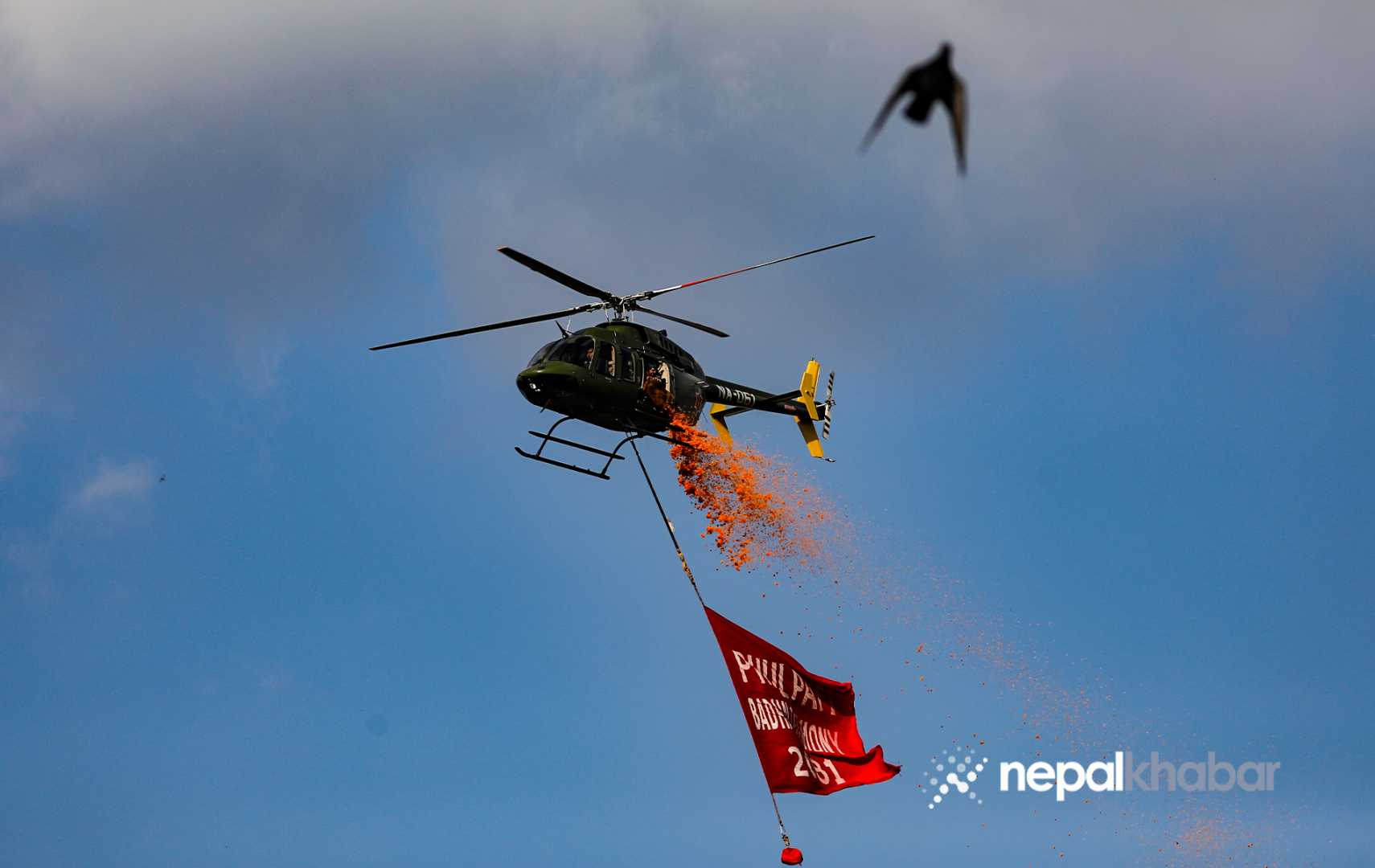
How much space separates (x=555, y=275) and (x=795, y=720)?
1229 cm

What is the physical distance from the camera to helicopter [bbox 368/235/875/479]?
3102 cm

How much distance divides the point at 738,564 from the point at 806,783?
5558mm

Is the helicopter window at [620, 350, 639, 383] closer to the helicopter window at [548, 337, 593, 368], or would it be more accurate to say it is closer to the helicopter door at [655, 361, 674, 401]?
the helicopter door at [655, 361, 674, 401]

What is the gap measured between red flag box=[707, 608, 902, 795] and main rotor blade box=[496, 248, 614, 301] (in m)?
8.16

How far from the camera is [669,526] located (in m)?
31.9

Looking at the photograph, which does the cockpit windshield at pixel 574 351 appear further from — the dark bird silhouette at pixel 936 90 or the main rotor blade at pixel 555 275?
the dark bird silhouette at pixel 936 90

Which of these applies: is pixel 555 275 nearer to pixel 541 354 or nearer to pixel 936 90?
pixel 541 354

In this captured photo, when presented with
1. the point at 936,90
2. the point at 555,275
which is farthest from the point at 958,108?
the point at 555,275

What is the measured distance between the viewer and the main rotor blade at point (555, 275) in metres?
28.8

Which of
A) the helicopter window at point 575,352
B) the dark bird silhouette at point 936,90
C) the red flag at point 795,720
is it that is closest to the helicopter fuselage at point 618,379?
the helicopter window at point 575,352

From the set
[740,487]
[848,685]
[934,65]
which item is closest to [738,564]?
[740,487]

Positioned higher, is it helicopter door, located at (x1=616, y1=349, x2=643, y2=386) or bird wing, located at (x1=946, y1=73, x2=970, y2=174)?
helicopter door, located at (x1=616, y1=349, x2=643, y2=386)

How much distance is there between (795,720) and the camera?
33.1m

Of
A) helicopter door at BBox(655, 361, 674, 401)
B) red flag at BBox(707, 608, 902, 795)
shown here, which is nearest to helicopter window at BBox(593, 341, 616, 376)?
helicopter door at BBox(655, 361, 674, 401)
